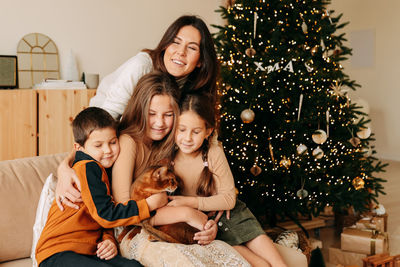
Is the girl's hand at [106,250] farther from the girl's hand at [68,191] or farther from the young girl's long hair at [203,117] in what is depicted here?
the young girl's long hair at [203,117]

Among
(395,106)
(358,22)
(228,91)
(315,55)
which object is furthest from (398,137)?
(228,91)

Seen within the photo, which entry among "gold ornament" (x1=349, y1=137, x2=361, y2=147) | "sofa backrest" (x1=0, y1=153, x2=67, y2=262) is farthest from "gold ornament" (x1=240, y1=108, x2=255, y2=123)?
"sofa backrest" (x1=0, y1=153, x2=67, y2=262)


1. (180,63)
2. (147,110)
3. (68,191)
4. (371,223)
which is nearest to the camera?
(68,191)

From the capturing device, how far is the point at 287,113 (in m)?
2.75

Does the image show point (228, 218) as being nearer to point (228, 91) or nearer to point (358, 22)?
point (228, 91)

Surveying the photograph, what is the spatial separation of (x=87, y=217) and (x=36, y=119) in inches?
86.4

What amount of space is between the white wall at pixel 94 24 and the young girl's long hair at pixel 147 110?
8.40 feet

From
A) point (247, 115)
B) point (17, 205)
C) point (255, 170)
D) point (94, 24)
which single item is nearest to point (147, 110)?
point (17, 205)

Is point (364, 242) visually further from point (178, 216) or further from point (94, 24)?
point (94, 24)

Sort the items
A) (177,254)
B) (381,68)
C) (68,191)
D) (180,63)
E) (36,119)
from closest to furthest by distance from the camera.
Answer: (177,254) < (68,191) < (180,63) < (36,119) < (381,68)

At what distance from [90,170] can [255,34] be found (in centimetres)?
180

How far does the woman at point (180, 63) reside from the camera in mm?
1945

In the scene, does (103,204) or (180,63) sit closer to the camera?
(103,204)

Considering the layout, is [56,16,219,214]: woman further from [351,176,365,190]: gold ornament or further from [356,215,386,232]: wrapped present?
[356,215,386,232]: wrapped present
